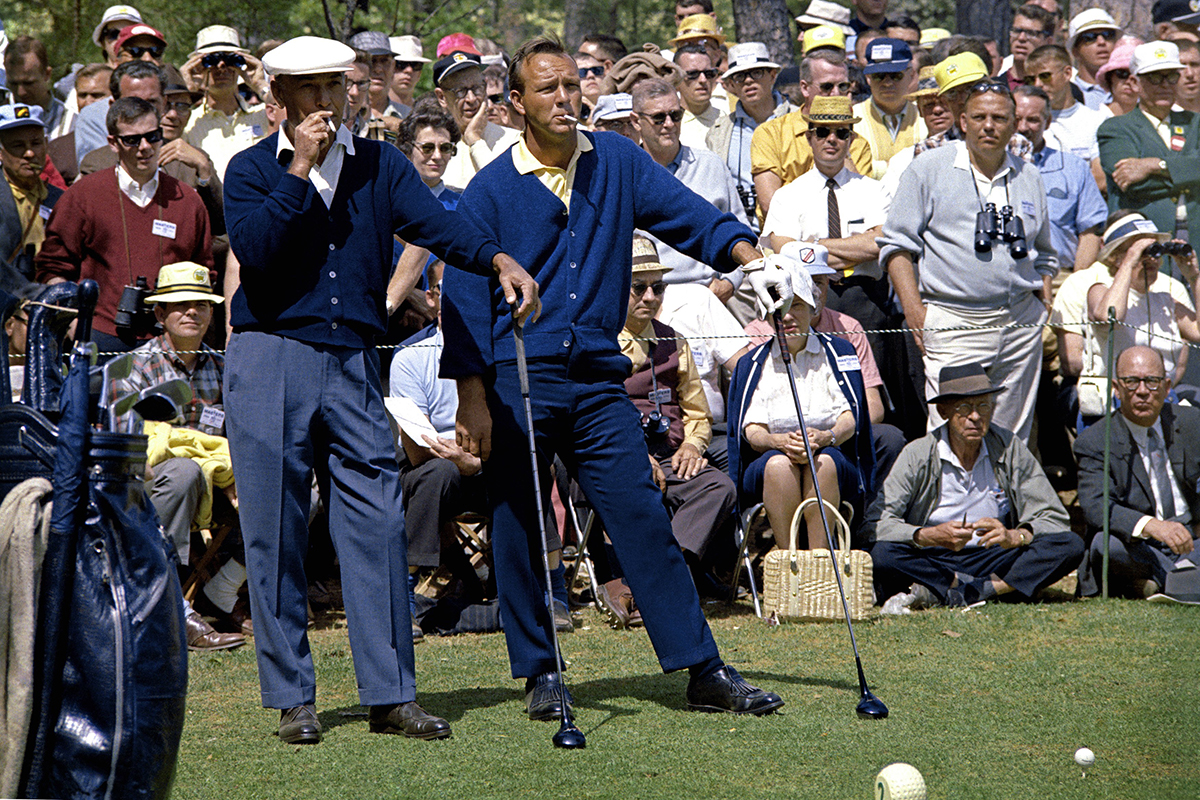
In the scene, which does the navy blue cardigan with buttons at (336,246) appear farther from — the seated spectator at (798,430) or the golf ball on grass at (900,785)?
the seated spectator at (798,430)

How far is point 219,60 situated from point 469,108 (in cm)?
171

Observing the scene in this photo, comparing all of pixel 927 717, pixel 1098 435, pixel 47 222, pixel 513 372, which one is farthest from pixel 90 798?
pixel 1098 435

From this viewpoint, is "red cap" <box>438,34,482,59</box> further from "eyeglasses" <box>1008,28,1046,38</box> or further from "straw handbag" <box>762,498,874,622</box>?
"straw handbag" <box>762,498,874,622</box>

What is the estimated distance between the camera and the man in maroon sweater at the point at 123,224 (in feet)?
25.0

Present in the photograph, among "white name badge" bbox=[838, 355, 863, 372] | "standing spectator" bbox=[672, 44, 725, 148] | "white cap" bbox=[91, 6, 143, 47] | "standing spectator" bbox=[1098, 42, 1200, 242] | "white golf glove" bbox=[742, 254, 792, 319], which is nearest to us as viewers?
"white golf glove" bbox=[742, 254, 792, 319]

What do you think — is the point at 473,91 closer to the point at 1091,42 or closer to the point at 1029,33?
the point at 1029,33

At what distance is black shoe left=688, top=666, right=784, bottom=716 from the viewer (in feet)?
17.0

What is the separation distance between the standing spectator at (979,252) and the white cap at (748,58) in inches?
96.0

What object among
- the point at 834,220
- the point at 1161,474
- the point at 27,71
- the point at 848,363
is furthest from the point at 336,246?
the point at 27,71

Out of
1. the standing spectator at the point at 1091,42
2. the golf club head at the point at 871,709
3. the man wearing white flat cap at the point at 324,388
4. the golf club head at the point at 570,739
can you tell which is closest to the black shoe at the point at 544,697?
the golf club head at the point at 570,739

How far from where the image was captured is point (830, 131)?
9180 mm

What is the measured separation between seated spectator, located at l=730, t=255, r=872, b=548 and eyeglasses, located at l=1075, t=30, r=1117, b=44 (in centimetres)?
557

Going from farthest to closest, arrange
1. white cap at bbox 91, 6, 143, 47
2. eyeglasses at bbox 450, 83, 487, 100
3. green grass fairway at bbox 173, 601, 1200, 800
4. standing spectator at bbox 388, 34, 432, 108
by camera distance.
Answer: standing spectator at bbox 388, 34, 432, 108 < white cap at bbox 91, 6, 143, 47 < eyeglasses at bbox 450, 83, 487, 100 < green grass fairway at bbox 173, 601, 1200, 800

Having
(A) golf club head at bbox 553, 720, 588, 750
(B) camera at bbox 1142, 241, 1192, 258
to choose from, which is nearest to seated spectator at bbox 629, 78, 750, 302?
(B) camera at bbox 1142, 241, 1192, 258
